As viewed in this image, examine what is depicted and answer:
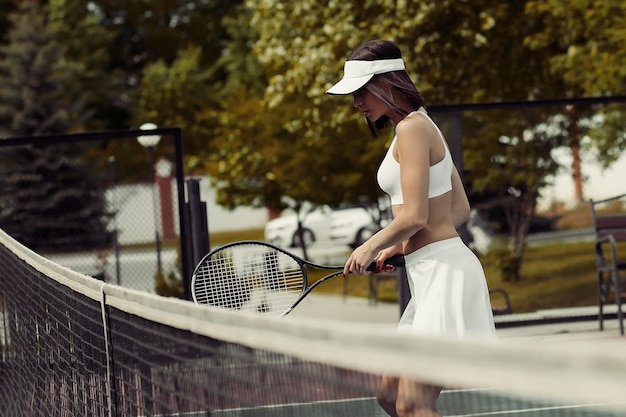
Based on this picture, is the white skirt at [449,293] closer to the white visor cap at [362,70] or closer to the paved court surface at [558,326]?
the white visor cap at [362,70]

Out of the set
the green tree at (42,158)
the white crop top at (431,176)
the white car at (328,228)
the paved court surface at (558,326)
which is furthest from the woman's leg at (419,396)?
the white car at (328,228)

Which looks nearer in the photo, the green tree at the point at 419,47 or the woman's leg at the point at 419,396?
the woman's leg at the point at 419,396

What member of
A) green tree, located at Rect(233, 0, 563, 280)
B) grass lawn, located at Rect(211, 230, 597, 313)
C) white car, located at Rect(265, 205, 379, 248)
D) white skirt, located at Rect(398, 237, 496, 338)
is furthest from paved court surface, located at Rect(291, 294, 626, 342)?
white car, located at Rect(265, 205, 379, 248)

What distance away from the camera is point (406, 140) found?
4.36 meters

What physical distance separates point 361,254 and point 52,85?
3968cm

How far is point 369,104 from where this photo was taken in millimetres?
4613

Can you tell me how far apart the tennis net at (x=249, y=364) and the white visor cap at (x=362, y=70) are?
3.54 ft

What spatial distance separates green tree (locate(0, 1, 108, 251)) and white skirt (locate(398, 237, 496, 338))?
7000mm

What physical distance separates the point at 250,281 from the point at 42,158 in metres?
23.1

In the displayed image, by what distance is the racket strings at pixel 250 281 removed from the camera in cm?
566

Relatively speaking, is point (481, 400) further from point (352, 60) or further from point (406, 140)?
point (352, 60)

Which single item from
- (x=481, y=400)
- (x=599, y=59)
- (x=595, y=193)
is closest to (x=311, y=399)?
(x=481, y=400)

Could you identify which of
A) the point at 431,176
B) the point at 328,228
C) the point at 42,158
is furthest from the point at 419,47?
the point at 328,228

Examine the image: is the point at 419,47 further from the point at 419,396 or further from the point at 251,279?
the point at 419,396
